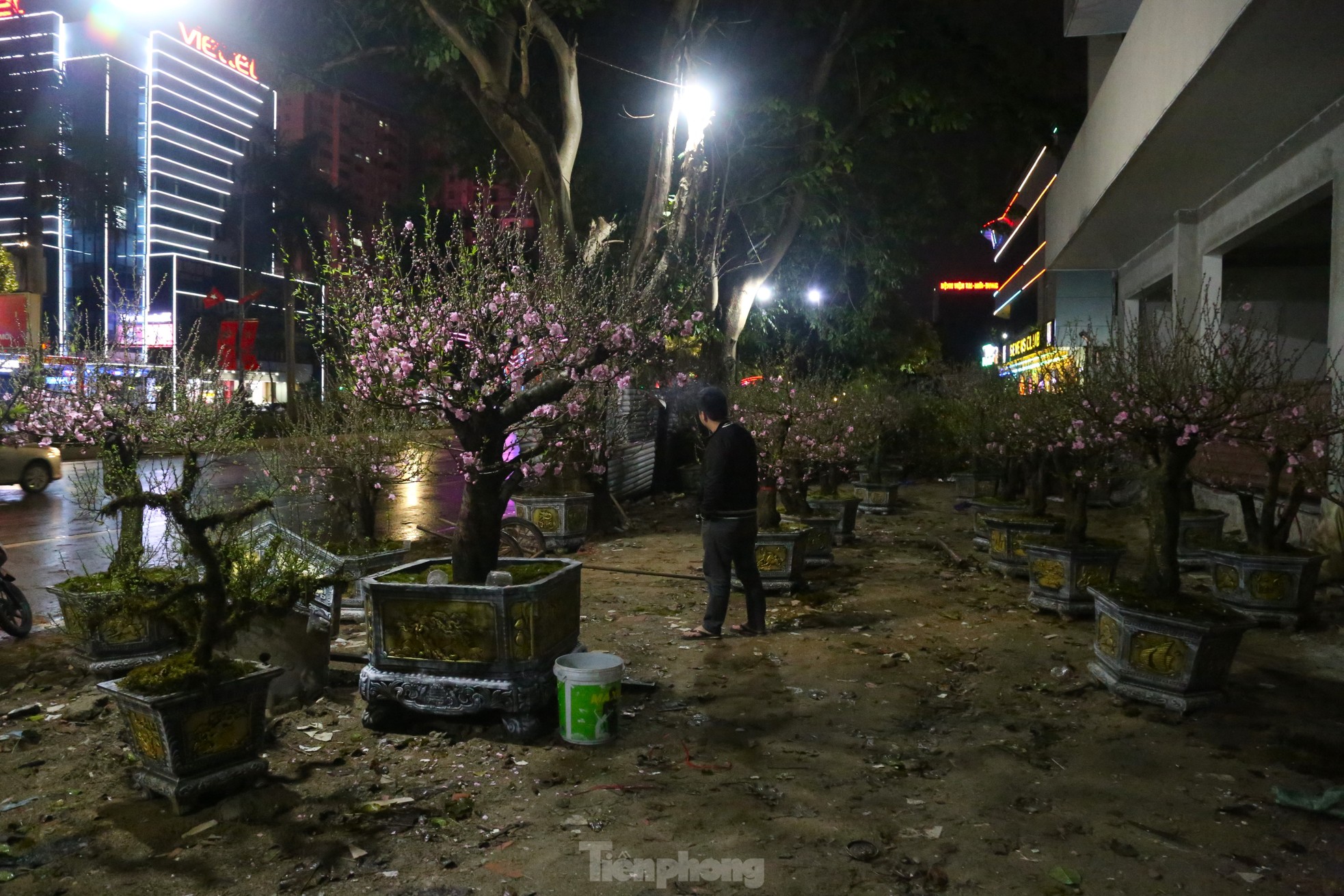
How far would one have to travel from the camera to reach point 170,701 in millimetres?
4152

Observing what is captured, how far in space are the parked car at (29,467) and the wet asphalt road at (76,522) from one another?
0.91 ft

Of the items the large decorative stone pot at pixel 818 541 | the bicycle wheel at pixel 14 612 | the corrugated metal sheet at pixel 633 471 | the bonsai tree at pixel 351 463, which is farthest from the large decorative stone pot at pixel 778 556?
the bicycle wheel at pixel 14 612

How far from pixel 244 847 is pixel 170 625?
128cm

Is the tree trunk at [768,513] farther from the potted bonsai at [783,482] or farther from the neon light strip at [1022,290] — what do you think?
the neon light strip at [1022,290]

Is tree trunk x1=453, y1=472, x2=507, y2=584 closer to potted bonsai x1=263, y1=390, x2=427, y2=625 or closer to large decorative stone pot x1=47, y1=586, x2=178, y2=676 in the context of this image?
large decorative stone pot x1=47, y1=586, x2=178, y2=676

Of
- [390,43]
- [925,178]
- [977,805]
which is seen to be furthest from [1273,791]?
[925,178]

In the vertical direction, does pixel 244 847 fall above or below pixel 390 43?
below

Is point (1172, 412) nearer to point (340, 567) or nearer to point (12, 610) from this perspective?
point (340, 567)

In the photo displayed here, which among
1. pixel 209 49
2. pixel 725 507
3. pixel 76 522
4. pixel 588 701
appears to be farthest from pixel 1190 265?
pixel 209 49

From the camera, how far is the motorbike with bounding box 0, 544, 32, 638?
7176 millimetres

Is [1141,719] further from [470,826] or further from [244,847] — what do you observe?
[244,847]

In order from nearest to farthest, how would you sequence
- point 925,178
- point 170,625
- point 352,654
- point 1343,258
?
1. point 170,625
2. point 352,654
3. point 1343,258
4. point 925,178

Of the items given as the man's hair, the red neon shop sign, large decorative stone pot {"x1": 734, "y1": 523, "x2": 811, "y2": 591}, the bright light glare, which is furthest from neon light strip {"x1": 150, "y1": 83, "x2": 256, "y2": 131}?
the man's hair

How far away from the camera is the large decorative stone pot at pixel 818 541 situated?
34.2 feet
